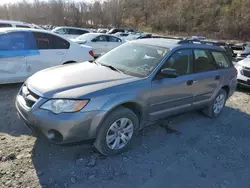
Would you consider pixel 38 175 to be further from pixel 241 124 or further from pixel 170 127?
pixel 241 124

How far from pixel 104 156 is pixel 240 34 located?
119 ft

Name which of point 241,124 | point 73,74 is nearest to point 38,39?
point 73,74

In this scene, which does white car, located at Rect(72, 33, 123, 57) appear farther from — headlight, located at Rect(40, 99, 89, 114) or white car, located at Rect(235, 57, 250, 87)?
headlight, located at Rect(40, 99, 89, 114)

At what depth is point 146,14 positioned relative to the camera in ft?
174

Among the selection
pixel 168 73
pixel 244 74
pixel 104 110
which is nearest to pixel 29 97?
pixel 104 110

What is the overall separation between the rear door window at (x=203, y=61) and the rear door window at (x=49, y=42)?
3.50 meters

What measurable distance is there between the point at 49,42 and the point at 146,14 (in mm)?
50700

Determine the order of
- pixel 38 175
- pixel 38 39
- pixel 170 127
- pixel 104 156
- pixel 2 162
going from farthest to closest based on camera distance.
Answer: pixel 38 39
pixel 170 127
pixel 104 156
pixel 2 162
pixel 38 175

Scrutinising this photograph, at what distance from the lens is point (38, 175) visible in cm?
269

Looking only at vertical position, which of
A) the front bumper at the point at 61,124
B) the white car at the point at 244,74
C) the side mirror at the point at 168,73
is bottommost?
the white car at the point at 244,74

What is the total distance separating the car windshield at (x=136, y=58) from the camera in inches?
137

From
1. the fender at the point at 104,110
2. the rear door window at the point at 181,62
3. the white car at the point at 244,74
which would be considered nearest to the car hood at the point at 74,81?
the fender at the point at 104,110

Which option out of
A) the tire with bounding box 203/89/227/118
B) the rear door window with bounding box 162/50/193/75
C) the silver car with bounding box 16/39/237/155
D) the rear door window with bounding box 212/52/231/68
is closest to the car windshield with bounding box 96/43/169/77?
the silver car with bounding box 16/39/237/155

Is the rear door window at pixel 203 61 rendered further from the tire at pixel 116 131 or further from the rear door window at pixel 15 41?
the rear door window at pixel 15 41
